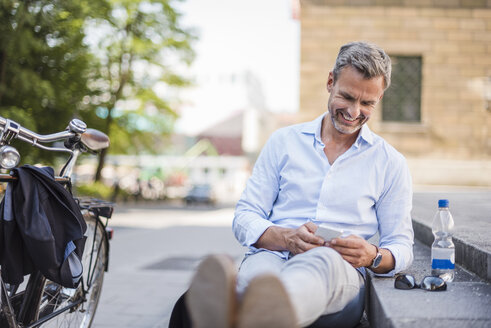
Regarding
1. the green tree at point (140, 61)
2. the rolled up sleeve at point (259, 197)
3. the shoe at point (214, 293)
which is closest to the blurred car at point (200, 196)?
the green tree at point (140, 61)

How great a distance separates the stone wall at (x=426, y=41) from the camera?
15.5m

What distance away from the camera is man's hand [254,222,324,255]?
2361 mm

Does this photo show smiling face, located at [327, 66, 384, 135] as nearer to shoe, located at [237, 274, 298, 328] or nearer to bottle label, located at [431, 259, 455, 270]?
bottle label, located at [431, 259, 455, 270]

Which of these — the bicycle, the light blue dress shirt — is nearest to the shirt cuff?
the light blue dress shirt

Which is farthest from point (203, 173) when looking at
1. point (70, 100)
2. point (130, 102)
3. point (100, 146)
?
point (100, 146)

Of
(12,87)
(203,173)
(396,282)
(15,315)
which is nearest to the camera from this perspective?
(396,282)

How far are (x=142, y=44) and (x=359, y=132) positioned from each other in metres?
19.8

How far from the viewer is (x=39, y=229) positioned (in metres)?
2.41

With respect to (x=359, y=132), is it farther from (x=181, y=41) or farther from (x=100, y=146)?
(x=181, y=41)

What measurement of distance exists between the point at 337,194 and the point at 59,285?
153 centimetres

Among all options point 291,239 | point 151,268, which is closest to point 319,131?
point 291,239

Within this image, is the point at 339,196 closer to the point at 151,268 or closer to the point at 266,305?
the point at 266,305

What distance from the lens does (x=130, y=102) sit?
2284cm

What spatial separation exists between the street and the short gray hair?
1.15 metres
